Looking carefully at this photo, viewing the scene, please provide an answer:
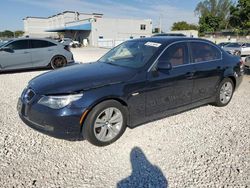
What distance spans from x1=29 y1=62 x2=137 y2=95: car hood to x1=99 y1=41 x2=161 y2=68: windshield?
246 millimetres

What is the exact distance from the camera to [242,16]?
5716cm

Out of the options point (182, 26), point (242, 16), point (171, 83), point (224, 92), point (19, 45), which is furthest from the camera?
point (182, 26)

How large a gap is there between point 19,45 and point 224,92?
27.2 ft

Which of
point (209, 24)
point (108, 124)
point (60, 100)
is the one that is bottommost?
point (108, 124)

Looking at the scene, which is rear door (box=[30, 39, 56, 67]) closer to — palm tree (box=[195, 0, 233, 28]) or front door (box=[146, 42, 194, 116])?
front door (box=[146, 42, 194, 116])

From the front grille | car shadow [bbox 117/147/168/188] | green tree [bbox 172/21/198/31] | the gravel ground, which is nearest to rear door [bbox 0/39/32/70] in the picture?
the gravel ground

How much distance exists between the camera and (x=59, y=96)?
3211mm

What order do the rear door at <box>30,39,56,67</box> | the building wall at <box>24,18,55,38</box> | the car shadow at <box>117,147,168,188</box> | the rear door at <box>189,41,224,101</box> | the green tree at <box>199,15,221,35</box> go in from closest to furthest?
1. the car shadow at <box>117,147,168,188</box>
2. the rear door at <box>189,41,224,101</box>
3. the rear door at <box>30,39,56,67</box>
4. the green tree at <box>199,15,221,35</box>
5. the building wall at <box>24,18,55,38</box>

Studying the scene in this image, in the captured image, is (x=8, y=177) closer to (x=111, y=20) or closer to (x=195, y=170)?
(x=195, y=170)

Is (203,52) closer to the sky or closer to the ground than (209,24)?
closer to the ground

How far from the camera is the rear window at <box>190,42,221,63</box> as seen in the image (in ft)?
15.0

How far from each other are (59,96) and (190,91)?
8.15 ft

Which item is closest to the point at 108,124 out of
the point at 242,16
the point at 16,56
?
the point at 16,56

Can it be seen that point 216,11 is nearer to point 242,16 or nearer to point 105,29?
point 242,16
